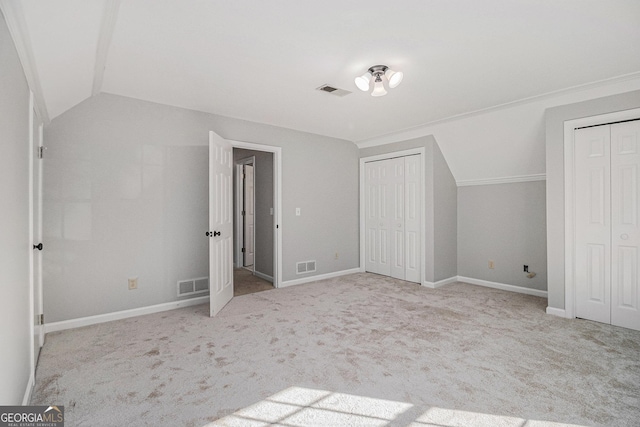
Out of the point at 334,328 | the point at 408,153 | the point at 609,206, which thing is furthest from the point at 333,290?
the point at 609,206

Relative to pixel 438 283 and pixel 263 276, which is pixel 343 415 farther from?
pixel 263 276

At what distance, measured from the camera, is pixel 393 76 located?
8.82 feet

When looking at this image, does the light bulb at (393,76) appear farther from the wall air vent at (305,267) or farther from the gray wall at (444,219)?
the wall air vent at (305,267)

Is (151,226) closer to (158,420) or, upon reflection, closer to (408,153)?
(158,420)

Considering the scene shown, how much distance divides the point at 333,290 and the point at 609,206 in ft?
10.5

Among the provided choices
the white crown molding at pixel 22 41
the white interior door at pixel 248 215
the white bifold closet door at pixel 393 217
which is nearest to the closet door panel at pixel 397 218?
the white bifold closet door at pixel 393 217

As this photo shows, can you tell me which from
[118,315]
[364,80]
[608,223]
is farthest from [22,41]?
[608,223]

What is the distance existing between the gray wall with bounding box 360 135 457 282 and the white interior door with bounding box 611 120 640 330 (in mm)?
1970

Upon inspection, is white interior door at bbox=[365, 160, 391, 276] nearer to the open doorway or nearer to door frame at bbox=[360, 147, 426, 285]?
door frame at bbox=[360, 147, 426, 285]

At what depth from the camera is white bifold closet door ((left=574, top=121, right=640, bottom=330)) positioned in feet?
9.99

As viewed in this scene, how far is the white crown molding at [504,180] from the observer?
13.9 ft

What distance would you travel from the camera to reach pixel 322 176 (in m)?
5.22

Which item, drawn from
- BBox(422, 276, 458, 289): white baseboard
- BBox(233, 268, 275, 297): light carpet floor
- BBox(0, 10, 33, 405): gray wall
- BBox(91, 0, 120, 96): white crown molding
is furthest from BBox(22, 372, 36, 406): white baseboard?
BBox(422, 276, 458, 289): white baseboard

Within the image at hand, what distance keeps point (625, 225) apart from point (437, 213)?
2.07m
